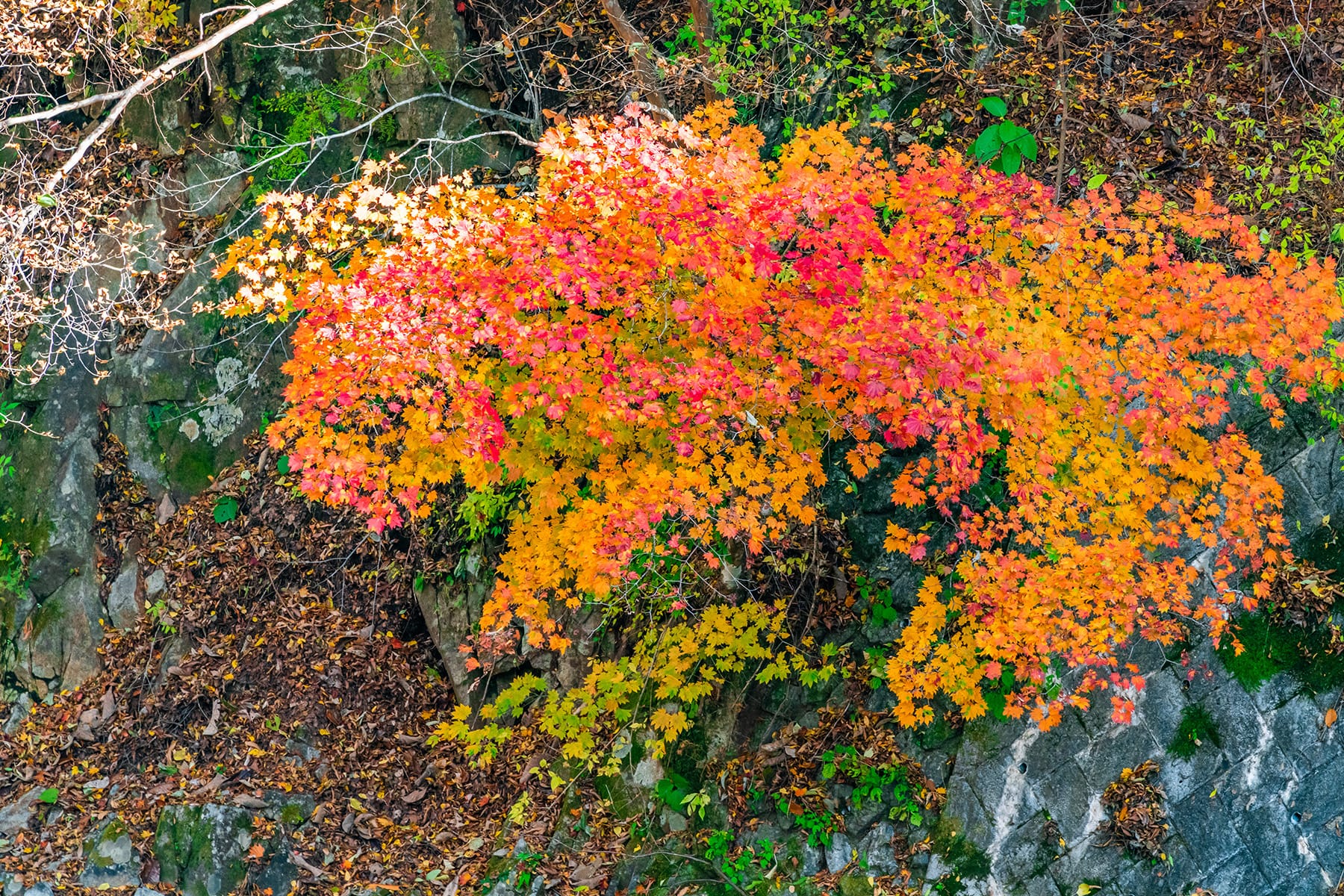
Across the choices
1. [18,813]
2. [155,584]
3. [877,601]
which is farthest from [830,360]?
[18,813]

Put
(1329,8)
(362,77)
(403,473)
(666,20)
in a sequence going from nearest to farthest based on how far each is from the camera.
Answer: (403,473) → (1329,8) → (666,20) → (362,77)

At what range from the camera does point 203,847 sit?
26.9 ft

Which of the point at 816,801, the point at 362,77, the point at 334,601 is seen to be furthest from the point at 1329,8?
the point at 334,601

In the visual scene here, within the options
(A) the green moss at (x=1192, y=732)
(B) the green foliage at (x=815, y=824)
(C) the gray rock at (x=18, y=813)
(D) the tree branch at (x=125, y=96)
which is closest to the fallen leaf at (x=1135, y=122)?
(A) the green moss at (x=1192, y=732)

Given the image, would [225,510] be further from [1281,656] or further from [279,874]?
[1281,656]

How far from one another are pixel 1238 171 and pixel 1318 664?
15.1ft

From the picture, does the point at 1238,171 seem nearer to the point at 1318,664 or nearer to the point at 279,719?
the point at 1318,664

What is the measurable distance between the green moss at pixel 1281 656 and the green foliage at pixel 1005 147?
180 inches

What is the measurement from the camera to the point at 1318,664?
6.30 metres

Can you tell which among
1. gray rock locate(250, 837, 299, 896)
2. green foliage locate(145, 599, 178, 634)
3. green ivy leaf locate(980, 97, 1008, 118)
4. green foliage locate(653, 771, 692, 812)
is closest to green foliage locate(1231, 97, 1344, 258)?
green ivy leaf locate(980, 97, 1008, 118)

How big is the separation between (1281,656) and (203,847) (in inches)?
358

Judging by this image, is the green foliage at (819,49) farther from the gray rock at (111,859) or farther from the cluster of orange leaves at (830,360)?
the gray rock at (111,859)

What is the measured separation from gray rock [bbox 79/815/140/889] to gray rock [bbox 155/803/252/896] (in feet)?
0.81

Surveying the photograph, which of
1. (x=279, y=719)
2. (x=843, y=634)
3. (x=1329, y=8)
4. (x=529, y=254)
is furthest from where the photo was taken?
(x=279, y=719)
